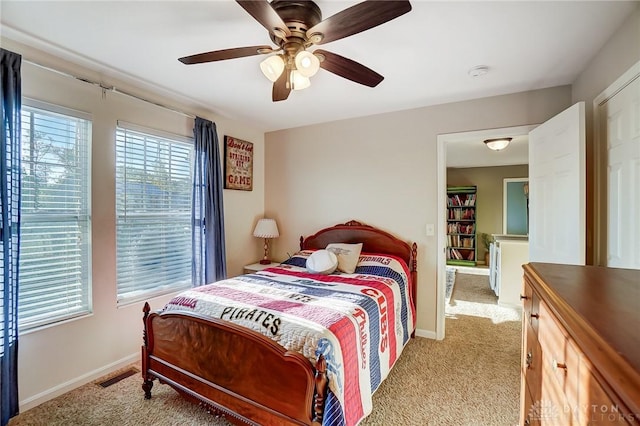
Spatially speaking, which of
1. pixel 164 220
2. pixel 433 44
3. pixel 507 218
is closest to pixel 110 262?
pixel 164 220

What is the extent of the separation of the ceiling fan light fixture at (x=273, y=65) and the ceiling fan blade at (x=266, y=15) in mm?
174

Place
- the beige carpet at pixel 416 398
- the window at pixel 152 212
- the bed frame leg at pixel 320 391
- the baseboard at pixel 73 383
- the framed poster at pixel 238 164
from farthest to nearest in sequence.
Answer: the framed poster at pixel 238 164
the window at pixel 152 212
the baseboard at pixel 73 383
the beige carpet at pixel 416 398
the bed frame leg at pixel 320 391

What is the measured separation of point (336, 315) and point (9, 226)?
2.10m

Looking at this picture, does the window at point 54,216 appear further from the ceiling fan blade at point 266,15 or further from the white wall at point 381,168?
the white wall at point 381,168

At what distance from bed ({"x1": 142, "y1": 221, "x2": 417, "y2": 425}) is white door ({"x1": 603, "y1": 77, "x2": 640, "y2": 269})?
149 centimetres

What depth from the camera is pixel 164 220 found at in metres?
2.95

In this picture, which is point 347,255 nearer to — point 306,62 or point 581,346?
point 306,62

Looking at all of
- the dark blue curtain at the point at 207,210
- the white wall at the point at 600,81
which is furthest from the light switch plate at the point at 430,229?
the dark blue curtain at the point at 207,210

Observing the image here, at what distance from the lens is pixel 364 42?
2.00 metres

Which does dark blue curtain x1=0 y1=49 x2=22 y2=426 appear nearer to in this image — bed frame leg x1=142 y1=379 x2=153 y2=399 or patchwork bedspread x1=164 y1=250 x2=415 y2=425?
bed frame leg x1=142 y1=379 x2=153 y2=399

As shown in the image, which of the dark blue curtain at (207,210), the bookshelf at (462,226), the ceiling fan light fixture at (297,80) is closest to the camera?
the ceiling fan light fixture at (297,80)

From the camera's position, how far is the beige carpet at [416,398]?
1.92m

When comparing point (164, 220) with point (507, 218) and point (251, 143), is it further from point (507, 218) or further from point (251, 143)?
point (507, 218)

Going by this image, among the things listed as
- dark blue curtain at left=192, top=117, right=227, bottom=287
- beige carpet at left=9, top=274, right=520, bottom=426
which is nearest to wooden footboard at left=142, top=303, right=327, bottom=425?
beige carpet at left=9, top=274, right=520, bottom=426
